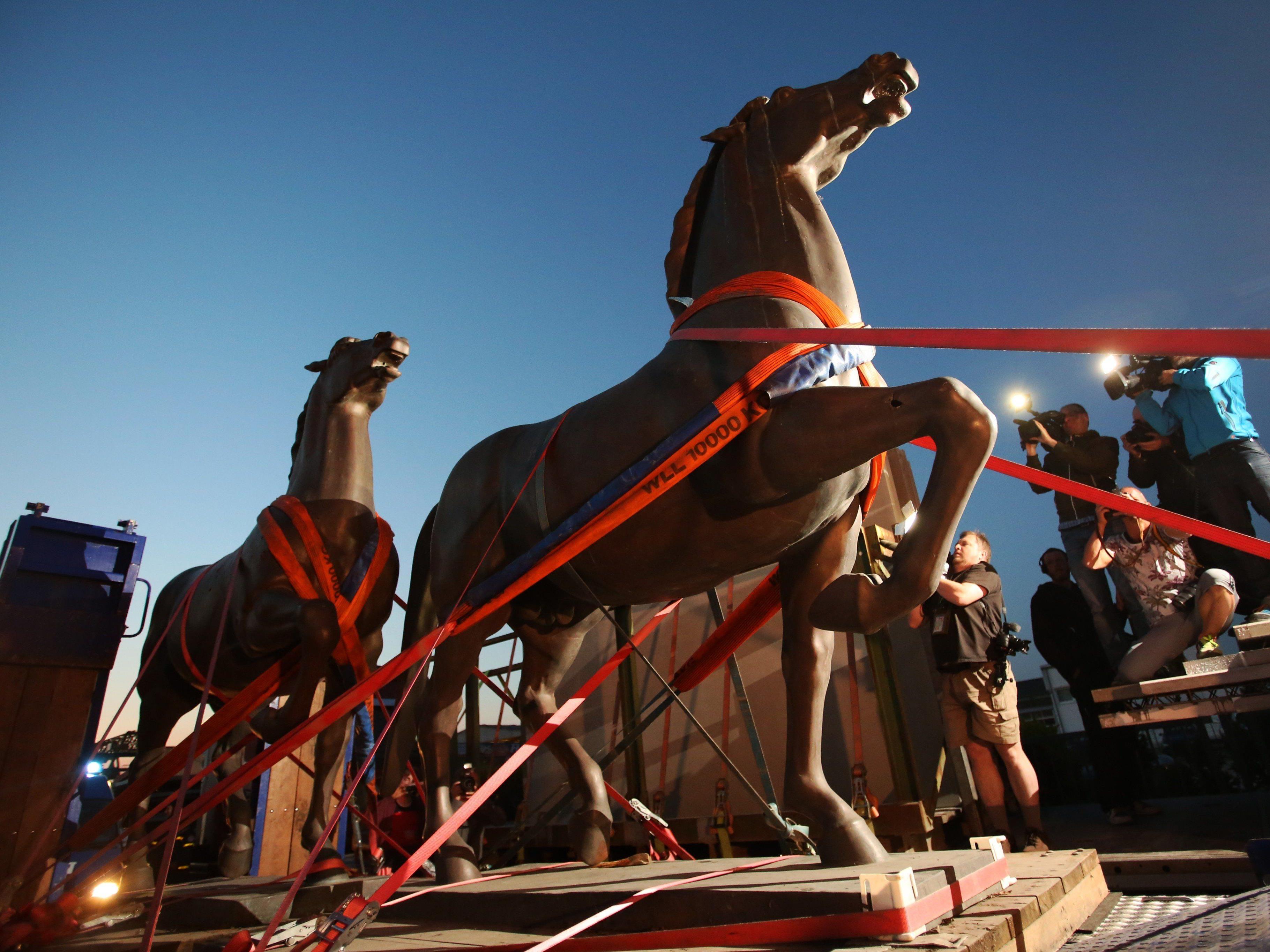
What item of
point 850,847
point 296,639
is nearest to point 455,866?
point 296,639

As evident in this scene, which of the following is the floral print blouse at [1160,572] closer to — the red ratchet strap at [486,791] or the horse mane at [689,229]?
the red ratchet strap at [486,791]

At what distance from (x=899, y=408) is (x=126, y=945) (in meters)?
2.32

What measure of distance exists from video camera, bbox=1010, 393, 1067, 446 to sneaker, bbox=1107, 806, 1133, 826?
83.8 inches

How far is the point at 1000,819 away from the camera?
3236mm

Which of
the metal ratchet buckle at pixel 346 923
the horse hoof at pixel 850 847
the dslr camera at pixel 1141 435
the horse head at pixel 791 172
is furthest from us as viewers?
the dslr camera at pixel 1141 435

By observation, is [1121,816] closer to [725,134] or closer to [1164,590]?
[1164,590]

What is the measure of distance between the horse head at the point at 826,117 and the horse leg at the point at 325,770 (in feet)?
7.36

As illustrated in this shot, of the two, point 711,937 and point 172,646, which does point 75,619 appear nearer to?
point 172,646

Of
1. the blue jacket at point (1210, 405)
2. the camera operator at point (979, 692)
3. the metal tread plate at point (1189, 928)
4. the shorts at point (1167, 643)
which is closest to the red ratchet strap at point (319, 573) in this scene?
the metal tread plate at point (1189, 928)

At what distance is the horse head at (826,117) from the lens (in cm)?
196

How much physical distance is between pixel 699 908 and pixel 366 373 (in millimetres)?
2404

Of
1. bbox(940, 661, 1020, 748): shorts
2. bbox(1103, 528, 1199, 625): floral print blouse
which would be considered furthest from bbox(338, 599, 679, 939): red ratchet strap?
bbox(1103, 528, 1199, 625): floral print blouse

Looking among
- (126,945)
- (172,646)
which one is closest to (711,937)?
(126,945)

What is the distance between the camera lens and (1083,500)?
399 cm
